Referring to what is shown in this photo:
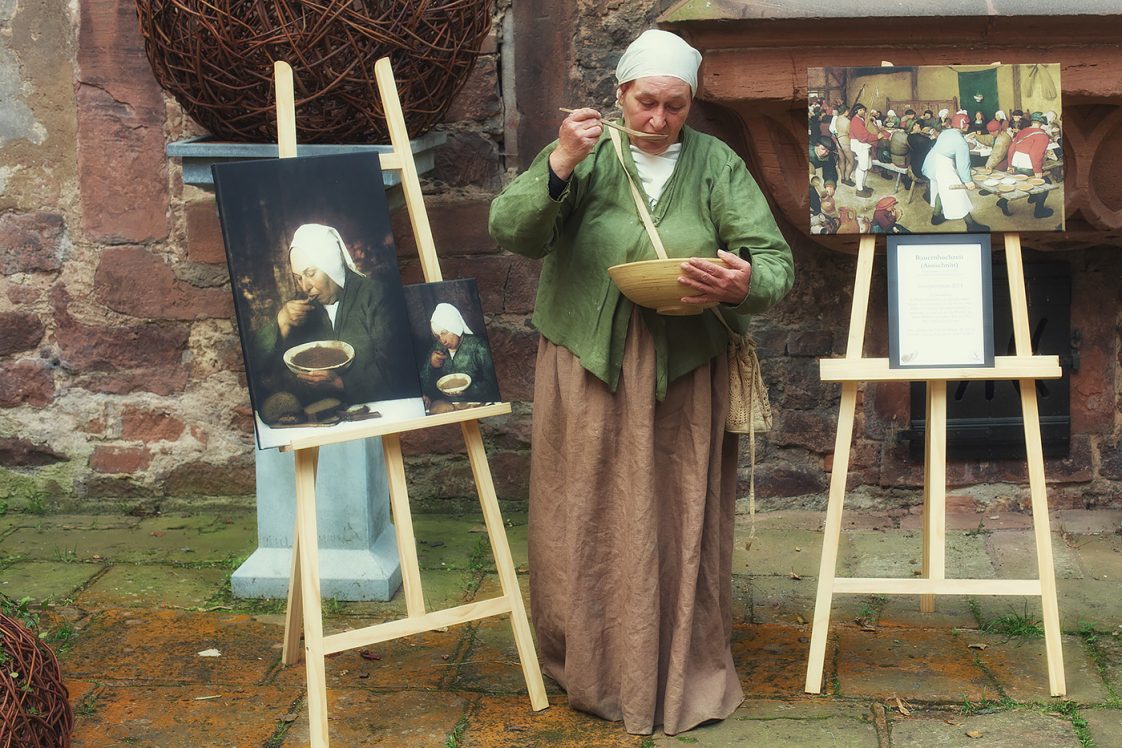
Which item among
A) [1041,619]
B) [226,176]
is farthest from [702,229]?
[1041,619]

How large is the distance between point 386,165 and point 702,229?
2.38 feet

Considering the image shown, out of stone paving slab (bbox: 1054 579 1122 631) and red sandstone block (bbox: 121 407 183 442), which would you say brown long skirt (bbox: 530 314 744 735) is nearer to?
stone paving slab (bbox: 1054 579 1122 631)

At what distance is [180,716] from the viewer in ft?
10.6

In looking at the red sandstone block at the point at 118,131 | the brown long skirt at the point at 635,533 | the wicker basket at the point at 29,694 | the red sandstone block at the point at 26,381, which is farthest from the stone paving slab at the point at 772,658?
the red sandstone block at the point at 26,381

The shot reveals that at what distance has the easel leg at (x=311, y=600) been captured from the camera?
2998 mm

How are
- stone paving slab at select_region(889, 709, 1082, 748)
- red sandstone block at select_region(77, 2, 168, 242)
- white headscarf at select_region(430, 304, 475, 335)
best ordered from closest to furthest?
stone paving slab at select_region(889, 709, 1082, 748)
white headscarf at select_region(430, 304, 475, 335)
red sandstone block at select_region(77, 2, 168, 242)

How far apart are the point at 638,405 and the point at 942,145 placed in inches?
37.5

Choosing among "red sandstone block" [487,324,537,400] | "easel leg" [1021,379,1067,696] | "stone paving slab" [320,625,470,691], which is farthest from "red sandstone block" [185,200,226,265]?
"easel leg" [1021,379,1067,696]

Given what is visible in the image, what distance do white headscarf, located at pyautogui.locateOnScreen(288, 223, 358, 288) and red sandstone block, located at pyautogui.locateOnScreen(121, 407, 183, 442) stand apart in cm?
175

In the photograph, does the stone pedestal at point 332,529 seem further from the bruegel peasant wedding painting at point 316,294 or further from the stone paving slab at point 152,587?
the bruegel peasant wedding painting at point 316,294

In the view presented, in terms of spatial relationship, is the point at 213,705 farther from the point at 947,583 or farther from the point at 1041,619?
the point at 1041,619

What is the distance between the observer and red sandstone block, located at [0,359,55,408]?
456 centimetres

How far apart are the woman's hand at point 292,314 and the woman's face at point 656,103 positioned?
80 cm

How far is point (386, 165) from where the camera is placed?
319 centimetres
